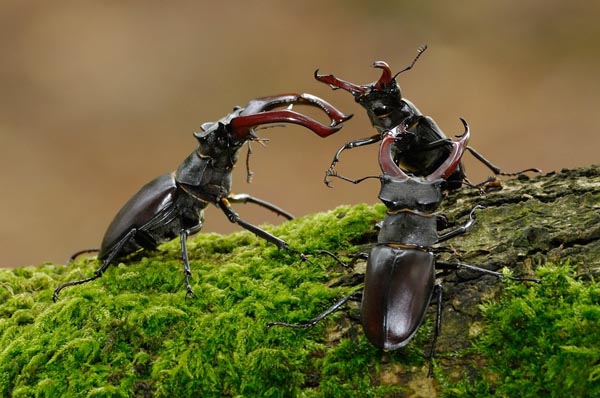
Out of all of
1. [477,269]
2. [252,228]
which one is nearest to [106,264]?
[252,228]

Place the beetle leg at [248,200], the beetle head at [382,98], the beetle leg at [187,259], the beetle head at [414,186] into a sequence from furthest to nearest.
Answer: the beetle leg at [248,200] < the beetle head at [382,98] < the beetle leg at [187,259] < the beetle head at [414,186]

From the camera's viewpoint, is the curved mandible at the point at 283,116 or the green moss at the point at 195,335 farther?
the curved mandible at the point at 283,116

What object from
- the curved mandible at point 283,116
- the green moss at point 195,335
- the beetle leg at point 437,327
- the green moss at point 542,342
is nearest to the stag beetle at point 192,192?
the curved mandible at point 283,116

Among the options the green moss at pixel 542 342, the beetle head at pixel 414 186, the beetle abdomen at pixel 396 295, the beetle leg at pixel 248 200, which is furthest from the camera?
the beetle leg at pixel 248 200

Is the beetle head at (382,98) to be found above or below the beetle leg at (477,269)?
above

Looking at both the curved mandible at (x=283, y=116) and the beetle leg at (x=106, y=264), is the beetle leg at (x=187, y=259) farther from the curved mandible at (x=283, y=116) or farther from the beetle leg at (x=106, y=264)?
the curved mandible at (x=283, y=116)

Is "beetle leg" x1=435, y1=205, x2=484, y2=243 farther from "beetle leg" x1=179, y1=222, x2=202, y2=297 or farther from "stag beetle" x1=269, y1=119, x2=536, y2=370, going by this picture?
"beetle leg" x1=179, y1=222, x2=202, y2=297

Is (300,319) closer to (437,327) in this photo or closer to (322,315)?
(322,315)
